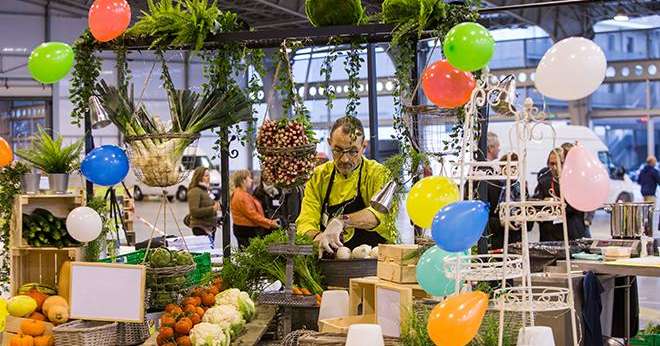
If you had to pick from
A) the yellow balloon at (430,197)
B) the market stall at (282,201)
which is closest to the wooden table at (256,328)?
the market stall at (282,201)

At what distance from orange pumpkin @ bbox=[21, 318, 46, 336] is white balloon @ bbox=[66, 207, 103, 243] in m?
0.51

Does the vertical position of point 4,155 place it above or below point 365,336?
above

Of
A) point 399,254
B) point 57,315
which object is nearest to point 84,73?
point 57,315

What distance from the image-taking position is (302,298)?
4.00m

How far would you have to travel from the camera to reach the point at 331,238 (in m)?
4.43

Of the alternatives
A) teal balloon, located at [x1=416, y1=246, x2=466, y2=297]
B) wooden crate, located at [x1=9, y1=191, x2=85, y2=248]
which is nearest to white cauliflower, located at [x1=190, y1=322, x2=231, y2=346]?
teal balloon, located at [x1=416, y1=246, x2=466, y2=297]

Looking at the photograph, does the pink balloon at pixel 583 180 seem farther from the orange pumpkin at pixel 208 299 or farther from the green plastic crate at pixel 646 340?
the green plastic crate at pixel 646 340

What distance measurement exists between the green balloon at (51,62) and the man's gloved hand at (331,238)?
65.3 inches

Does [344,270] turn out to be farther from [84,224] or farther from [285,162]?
[84,224]

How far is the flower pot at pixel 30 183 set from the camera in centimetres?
537

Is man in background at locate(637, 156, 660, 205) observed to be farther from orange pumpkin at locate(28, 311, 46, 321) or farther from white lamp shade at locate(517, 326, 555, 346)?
white lamp shade at locate(517, 326, 555, 346)

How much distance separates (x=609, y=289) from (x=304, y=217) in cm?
216

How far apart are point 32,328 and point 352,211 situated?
5.83 ft

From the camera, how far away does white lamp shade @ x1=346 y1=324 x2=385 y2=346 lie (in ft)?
9.84
